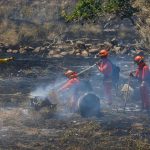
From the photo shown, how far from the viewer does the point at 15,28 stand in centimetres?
4634

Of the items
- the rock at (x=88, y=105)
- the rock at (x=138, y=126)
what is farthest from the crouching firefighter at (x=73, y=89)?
the rock at (x=138, y=126)

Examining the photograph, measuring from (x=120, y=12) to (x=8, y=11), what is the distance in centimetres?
2512

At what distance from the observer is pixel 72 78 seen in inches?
692

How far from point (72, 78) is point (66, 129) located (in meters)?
2.91

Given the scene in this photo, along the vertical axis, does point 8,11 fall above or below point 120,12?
below

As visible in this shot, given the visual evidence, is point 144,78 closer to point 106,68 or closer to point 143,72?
point 143,72

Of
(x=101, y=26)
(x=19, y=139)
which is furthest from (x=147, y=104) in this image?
(x=101, y=26)

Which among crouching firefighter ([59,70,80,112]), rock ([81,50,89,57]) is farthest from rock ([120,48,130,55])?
crouching firefighter ([59,70,80,112])

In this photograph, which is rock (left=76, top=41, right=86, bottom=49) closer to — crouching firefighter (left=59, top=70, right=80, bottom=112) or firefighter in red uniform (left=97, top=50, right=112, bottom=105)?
firefighter in red uniform (left=97, top=50, right=112, bottom=105)

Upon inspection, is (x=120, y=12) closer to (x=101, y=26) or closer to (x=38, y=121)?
(x=38, y=121)

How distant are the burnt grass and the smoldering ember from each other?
3cm

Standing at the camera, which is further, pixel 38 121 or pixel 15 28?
pixel 15 28

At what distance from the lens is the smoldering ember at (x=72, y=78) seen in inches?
579

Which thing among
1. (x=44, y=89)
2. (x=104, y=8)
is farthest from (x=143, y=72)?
(x=104, y=8)
